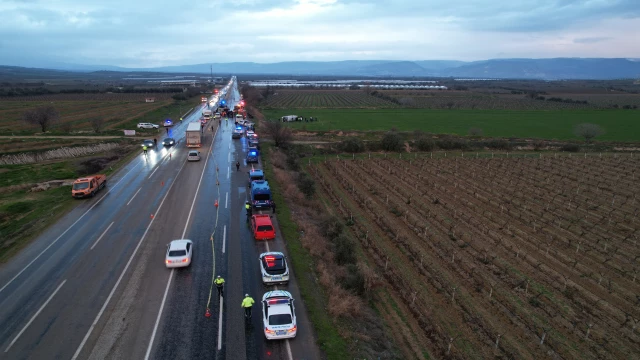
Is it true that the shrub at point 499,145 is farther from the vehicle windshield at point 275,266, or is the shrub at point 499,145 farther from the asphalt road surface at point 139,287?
the vehicle windshield at point 275,266

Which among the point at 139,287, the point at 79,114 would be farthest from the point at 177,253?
the point at 79,114

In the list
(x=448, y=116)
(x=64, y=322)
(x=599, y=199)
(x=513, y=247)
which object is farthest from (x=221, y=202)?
(x=448, y=116)

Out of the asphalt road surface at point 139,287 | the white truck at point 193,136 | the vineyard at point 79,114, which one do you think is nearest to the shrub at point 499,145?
the white truck at point 193,136

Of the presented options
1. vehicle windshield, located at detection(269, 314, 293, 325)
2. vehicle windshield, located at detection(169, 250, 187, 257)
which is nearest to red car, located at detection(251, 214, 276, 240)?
vehicle windshield, located at detection(169, 250, 187, 257)

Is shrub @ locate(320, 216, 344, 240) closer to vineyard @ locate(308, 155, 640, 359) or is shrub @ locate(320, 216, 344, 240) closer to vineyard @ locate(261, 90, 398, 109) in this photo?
vineyard @ locate(308, 155, 640, 359)

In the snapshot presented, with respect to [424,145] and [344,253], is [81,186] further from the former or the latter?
[424,145]

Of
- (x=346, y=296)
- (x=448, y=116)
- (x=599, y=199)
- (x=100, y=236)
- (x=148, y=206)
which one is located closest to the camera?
(x=346, y=296)

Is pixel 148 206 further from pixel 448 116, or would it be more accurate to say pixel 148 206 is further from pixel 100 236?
pixel 448 116
